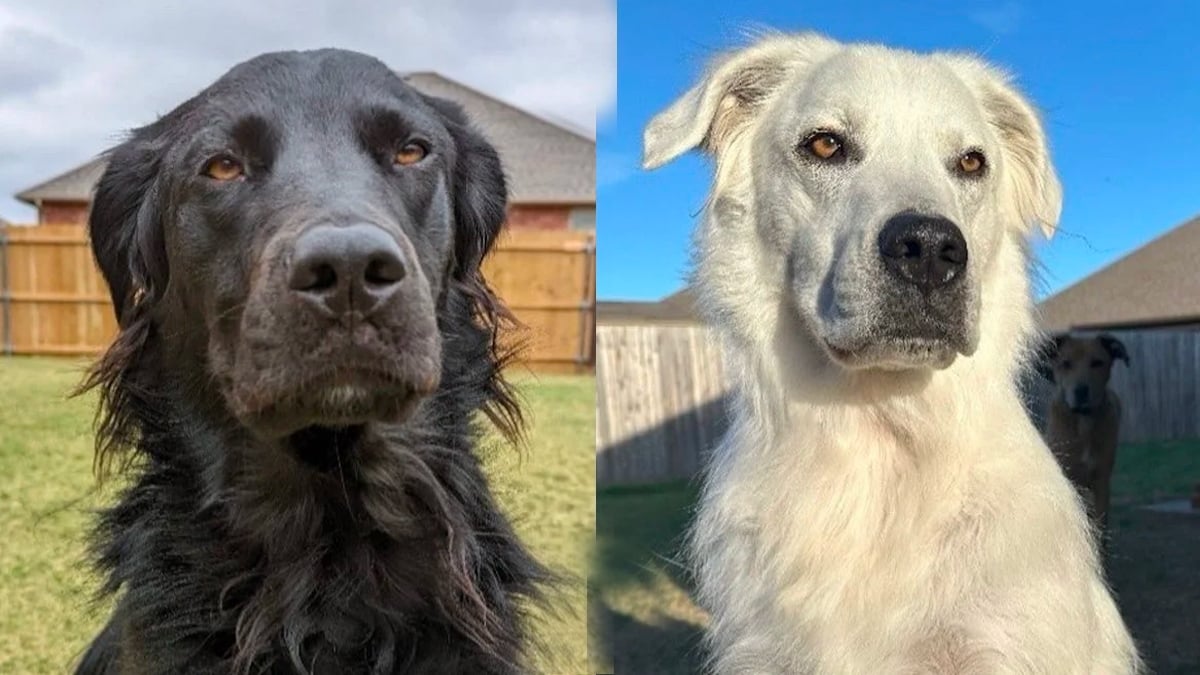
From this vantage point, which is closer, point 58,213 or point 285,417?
point 285,417

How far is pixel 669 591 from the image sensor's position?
4.54m

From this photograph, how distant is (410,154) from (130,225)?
0.50 meters

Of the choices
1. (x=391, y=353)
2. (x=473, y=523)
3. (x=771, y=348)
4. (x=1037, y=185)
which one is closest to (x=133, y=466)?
(x=473, y=523)

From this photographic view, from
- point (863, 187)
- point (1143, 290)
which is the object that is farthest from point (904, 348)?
point (1143, 290)

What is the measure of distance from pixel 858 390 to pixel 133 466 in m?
1.27

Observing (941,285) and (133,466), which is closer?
(941,285)

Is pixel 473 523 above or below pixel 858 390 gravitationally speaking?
below

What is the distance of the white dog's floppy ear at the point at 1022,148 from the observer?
208cm

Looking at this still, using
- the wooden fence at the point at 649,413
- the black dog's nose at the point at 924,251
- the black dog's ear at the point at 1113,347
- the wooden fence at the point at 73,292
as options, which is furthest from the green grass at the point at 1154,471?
the black dog's nose at the point at 924,251

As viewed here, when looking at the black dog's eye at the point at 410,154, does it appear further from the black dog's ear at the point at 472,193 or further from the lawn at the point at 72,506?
the lawn at the point at 72,506

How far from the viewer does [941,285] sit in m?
1.69

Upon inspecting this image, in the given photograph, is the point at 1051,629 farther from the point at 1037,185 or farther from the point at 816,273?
the point at 1037,185

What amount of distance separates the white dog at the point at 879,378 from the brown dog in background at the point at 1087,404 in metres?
3.93

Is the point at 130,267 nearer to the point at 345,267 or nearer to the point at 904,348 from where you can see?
the point at 345,267
